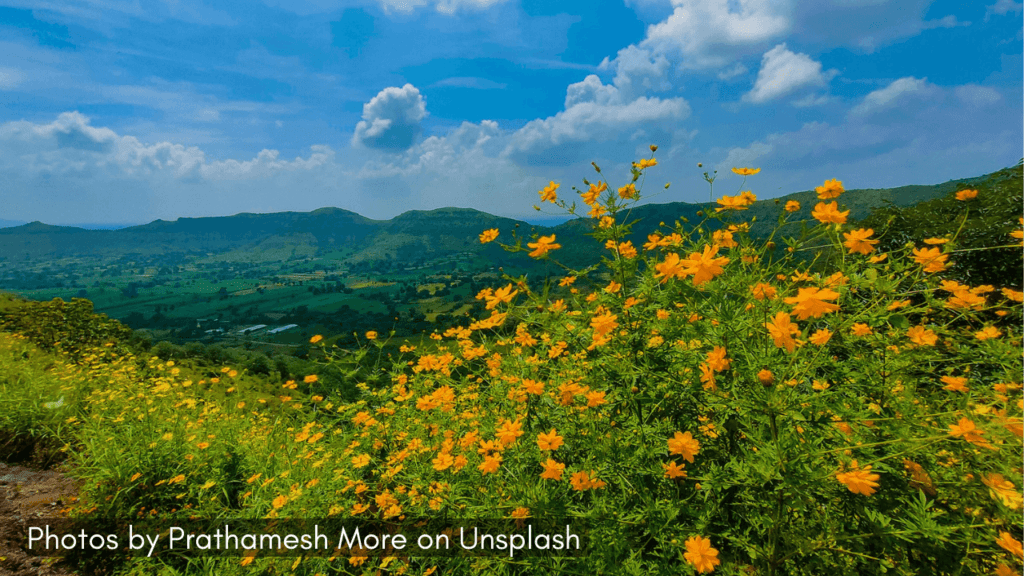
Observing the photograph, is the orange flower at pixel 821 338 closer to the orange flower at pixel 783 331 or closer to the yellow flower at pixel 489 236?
the orange flower at pixel 783 331

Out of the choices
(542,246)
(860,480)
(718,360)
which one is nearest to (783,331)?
(718,360)

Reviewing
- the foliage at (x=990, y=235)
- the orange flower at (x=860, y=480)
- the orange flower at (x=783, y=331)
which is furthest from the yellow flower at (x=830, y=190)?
the foliage at (x=990, y=235)

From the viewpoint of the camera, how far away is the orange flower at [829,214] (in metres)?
1.81

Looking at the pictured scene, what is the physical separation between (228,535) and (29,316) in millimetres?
10267

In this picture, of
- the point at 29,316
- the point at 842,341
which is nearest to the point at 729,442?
the point at 842,341

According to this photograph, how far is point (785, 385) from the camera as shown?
1555mm

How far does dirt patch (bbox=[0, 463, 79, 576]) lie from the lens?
114 inches

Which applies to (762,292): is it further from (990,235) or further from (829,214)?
(990,235)

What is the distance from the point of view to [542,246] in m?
2.29

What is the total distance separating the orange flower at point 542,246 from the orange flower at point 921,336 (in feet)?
5.36

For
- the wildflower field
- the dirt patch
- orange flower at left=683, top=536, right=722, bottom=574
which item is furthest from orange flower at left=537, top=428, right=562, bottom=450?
the dirt patch

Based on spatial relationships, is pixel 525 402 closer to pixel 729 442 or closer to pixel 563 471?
pixel 563 471

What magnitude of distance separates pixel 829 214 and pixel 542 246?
1300 millimetres

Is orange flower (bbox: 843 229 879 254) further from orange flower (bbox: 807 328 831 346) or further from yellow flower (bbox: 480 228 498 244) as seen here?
yellow flower (bbox: 480 228 498 244)
